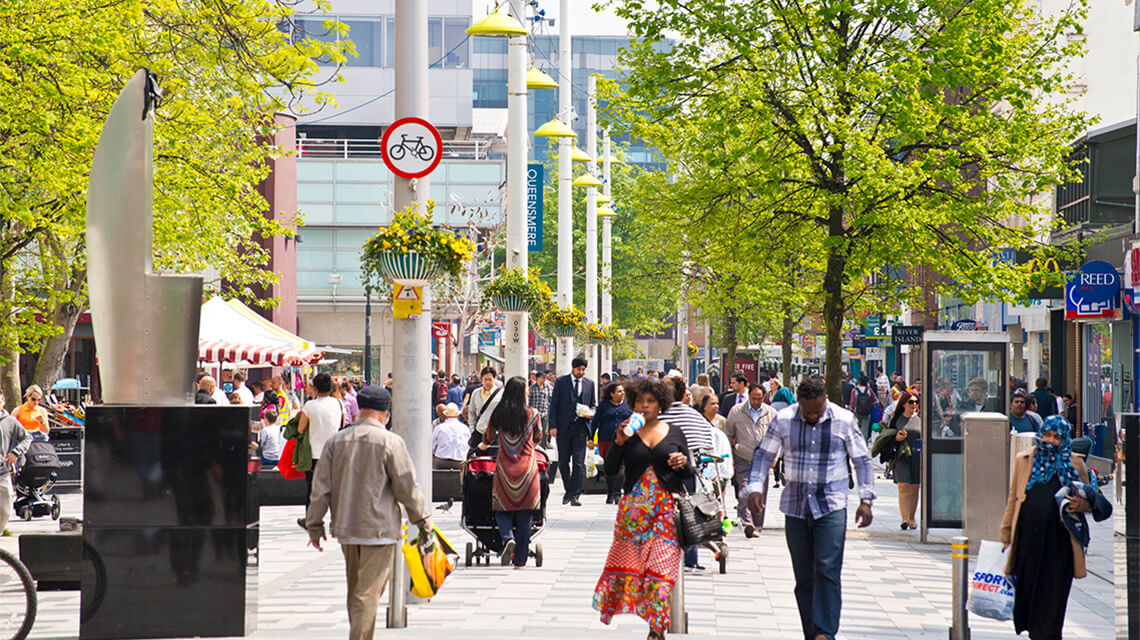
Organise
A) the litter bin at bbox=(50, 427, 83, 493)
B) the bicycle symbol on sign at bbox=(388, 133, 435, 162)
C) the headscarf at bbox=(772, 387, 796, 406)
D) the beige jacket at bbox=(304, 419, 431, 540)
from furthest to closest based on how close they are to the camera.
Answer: the litter bin at bbox=(50, 427, 83, 493), the headscarf at bbox=(772, 387, 796, 406), the bicycle symbol on sign at bbox=(388, 133, 435, 162), the beige jacket at bbox=(304, 419, 431, 540)

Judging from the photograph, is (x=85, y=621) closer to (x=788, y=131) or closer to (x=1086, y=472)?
(x=1086, y=472)

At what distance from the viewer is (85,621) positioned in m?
9.52

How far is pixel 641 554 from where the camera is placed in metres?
9.93

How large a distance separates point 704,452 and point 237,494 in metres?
5.19

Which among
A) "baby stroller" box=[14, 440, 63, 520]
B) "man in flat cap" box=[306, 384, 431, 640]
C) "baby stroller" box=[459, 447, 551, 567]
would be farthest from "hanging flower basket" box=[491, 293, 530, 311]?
"man in flat cap" box=[306, 384, 431, 640]

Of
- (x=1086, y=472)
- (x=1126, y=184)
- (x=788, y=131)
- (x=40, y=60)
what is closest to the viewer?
(x=1086, y=472)

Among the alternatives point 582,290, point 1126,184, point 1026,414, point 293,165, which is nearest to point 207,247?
point 1026,414

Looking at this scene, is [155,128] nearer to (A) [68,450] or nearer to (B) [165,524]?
(A) [68,450]

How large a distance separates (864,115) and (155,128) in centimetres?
988

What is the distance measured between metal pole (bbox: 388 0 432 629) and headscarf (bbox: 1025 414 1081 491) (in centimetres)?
471

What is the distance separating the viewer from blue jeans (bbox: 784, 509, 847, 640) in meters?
9.75

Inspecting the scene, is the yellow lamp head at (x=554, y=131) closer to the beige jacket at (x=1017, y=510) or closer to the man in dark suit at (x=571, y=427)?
the man in dark suit at (x=571, y=427)

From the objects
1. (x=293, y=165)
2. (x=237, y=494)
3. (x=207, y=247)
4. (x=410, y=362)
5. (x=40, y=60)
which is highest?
(x=293, y=165)

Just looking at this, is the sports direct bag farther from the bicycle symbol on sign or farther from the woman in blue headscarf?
the bicycle symbol on sign
